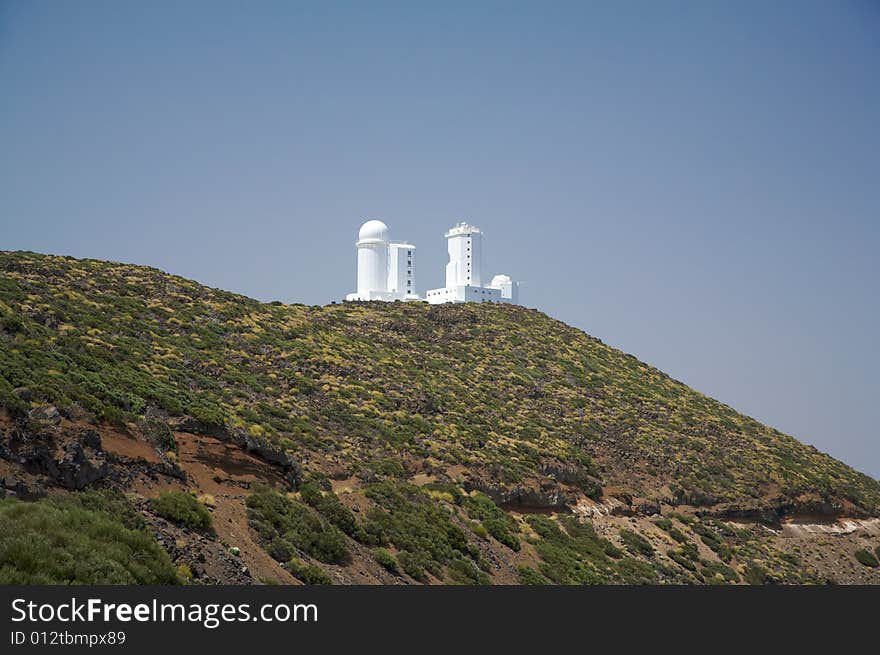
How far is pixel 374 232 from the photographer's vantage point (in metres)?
69.8

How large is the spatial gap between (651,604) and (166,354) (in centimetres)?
2383

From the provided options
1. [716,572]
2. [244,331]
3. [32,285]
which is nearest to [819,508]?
[716,572]

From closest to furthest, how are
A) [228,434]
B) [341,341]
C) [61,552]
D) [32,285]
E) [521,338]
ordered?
[61,552] → [228,434] → [32,285] → [341,341] → [521,338]

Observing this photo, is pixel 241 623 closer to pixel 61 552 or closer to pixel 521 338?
pixel 61 552

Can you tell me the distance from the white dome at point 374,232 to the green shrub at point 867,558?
4459cm

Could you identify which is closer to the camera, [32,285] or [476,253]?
[32,285]

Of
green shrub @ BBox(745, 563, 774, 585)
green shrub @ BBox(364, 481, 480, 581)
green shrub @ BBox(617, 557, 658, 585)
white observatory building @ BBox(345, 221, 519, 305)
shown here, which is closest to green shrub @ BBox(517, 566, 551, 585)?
green shrub @ BBox(364, 481, 480, 581)

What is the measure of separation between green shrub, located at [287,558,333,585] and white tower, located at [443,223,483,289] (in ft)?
185

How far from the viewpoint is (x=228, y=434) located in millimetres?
21891

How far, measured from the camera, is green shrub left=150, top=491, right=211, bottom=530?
574 inches

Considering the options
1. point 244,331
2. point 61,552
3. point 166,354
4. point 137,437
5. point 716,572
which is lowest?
point 716,572

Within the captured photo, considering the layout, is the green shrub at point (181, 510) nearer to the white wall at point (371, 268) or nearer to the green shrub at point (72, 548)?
the green shrub at point (72, 548)

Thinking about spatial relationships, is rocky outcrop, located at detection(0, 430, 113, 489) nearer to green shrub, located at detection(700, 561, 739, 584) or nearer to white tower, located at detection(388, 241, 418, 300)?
green shrub, located at detection(700, 561, 739, 584)

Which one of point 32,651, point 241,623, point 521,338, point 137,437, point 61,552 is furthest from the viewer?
point 521,338
